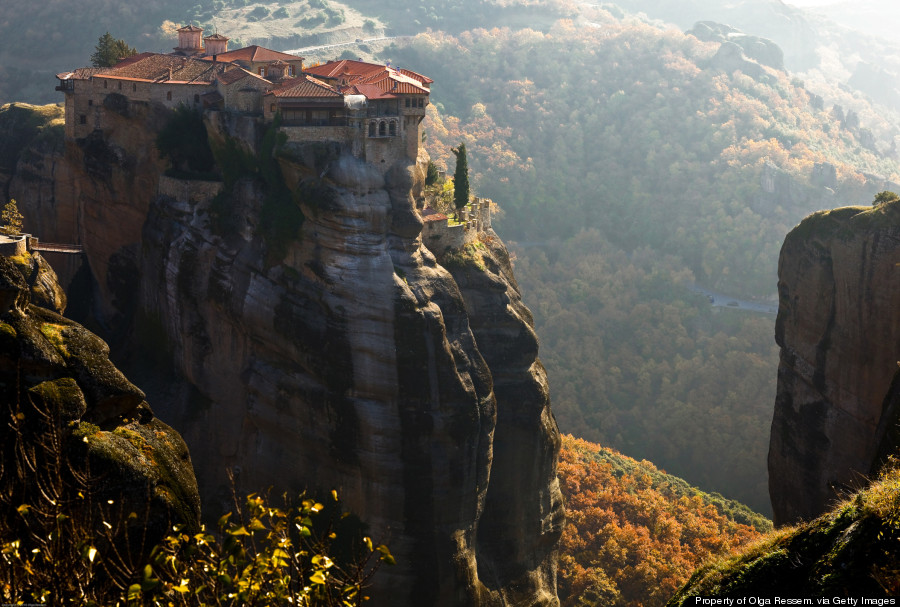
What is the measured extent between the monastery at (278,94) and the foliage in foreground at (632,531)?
24103 mm

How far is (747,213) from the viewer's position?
11462 centimetres

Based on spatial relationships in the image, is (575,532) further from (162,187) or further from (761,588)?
(761,588)

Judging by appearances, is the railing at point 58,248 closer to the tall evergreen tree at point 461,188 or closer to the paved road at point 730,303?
the tall evergreen tree at point 461,188

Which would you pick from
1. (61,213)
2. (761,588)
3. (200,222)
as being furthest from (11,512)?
(61,213)

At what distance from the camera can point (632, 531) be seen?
52.6 m

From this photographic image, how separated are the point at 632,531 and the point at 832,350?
2016cm

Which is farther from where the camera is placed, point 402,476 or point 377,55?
point 377,55

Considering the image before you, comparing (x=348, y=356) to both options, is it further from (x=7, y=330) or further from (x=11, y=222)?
(x=7, y=330)

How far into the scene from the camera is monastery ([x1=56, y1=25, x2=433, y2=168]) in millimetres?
40375

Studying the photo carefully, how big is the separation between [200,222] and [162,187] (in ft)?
11.0

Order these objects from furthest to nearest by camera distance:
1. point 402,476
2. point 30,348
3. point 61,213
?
point 61,213 < point 402,476 < point 30,348

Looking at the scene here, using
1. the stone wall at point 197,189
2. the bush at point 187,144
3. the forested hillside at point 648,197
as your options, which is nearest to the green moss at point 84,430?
the stone wall at point 197,189

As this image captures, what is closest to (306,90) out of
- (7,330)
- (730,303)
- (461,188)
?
(461,188)

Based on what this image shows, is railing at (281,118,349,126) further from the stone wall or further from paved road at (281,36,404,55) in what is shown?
paved road at (281,36,404,55)
